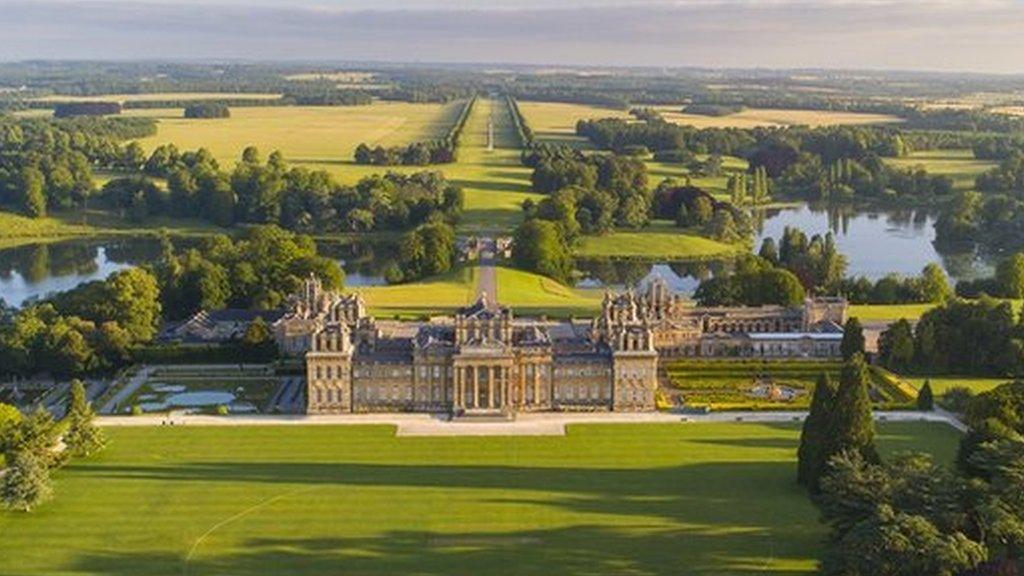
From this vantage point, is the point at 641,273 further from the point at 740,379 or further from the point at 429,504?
the point at 429,504

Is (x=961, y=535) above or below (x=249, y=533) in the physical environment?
above

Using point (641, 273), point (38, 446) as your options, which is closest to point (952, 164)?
point (641, 273)

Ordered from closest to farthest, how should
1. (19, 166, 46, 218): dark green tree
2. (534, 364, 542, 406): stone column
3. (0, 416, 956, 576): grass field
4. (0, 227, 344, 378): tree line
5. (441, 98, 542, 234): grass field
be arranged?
(0, 416, 956, 576): grass field
(534, 364, 542, 406): stone column
(0, 227, 344, 378): tree line
(441, 98, 542, 234): grass field
(19, 166, 46, 218): dark green tree

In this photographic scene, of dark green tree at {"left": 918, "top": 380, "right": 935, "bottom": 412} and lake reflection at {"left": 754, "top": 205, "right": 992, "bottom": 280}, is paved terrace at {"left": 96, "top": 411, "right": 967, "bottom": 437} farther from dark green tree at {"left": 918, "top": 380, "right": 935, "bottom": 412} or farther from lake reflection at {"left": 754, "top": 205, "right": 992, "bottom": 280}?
lake reflection at {"left": 754, "top": 205, "right": 992, "bottom": 280}

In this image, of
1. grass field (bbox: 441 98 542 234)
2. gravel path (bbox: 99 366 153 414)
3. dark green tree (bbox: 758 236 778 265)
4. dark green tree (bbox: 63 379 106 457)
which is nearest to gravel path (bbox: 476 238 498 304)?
grass field (bbox: 441 98 542 234)

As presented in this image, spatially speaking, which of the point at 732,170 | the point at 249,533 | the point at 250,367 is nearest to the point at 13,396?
the point at 250,367

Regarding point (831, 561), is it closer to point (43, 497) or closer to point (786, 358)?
point (43, 497)

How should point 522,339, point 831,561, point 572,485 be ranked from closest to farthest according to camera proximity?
point 831,561 → point 572,485 → point 522,339
